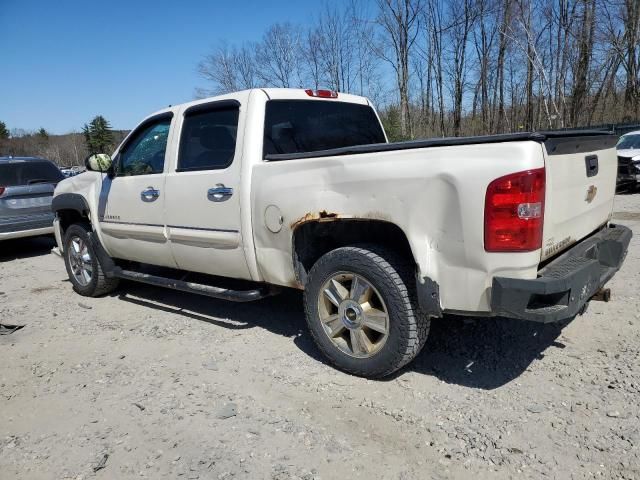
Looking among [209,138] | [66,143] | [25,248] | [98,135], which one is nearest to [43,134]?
[66,143]

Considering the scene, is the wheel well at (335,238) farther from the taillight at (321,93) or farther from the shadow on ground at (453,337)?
the taillight at (321,93)

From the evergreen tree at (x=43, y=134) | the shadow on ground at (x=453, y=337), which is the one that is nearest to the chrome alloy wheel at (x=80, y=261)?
the shadow on ground at (x=453, y=337)

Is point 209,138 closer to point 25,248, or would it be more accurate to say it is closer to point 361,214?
point 361,214

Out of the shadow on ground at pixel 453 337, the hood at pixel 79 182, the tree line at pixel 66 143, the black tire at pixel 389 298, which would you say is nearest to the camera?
the black tire at pixel 389 298

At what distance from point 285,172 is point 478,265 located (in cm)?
147

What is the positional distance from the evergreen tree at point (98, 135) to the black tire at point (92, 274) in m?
70.7

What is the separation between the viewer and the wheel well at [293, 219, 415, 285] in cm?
323

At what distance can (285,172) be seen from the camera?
11.2 feet

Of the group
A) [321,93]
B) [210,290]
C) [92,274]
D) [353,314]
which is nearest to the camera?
[353,314]

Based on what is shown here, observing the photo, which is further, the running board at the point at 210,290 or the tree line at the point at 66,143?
the tree line at the point at 66,143

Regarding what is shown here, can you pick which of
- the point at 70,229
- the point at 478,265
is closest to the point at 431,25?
the point at 70,229

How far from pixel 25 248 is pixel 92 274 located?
18.5ft

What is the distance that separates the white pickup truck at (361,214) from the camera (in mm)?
2580

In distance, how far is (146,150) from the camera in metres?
4.79
